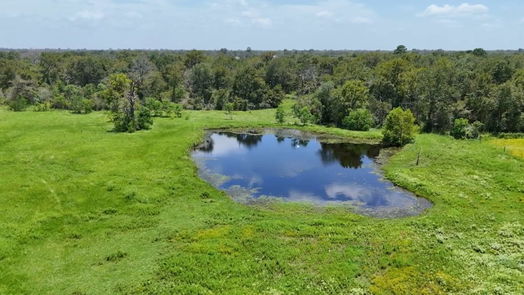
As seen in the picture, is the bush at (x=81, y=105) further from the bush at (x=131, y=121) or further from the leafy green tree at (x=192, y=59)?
the leafy green tree at (x=192, y=59)

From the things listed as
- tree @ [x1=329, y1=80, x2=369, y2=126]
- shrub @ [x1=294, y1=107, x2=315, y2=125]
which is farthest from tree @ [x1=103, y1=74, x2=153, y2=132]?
tree @ [x1=329, y1=80, x2=369, y2=126]

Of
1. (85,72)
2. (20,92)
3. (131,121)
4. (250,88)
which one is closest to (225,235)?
(131,121)

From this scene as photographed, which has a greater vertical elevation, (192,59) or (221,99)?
(192,59)

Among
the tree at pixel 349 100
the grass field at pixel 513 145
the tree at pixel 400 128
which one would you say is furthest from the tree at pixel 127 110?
the grass field at pixel 513 145

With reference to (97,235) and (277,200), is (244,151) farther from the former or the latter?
(97,235)

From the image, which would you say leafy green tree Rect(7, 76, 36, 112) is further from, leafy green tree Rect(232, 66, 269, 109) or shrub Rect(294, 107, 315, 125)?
shrub Rect(294, 107, 315, 125)

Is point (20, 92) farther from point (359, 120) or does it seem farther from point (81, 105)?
point (359, 120)

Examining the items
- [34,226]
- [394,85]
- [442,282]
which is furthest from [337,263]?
[394,85]
